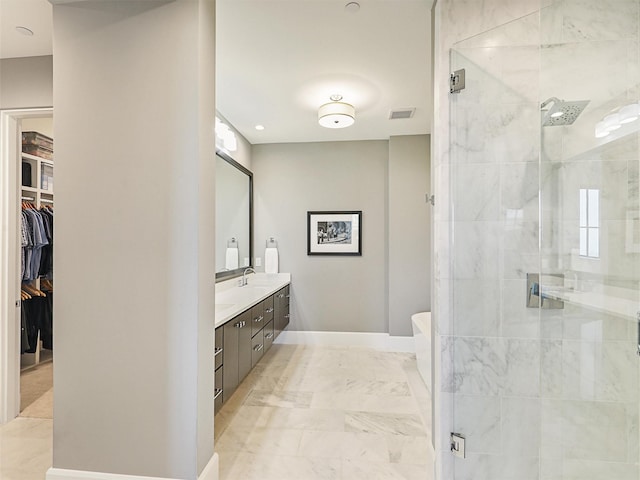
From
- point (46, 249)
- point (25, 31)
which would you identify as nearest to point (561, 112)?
point (25, 31)

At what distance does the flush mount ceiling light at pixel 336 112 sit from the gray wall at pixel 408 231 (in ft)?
3.62

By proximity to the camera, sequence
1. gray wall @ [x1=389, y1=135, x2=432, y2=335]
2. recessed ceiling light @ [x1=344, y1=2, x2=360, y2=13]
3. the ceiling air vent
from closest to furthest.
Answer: recessed ceiling light @ [x1=344, y1=2, x2=360, y2=13], the ceiling air vent, gray wall @ [x1=389, y1=135, x2=432, y2=335]

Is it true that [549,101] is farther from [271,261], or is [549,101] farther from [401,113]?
[271,261]

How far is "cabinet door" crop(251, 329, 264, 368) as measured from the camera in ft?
9.07

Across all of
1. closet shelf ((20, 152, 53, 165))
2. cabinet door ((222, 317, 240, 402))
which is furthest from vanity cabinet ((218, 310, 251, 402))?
closet shelf ((20, 152, 53, 165))

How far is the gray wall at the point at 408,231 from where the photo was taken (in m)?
3.94

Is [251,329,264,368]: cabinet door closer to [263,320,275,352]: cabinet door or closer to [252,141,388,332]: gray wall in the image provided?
[263,320,275,352]: cabinet door

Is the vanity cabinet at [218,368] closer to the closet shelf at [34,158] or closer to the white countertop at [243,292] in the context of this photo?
the white countertop at [243,292]

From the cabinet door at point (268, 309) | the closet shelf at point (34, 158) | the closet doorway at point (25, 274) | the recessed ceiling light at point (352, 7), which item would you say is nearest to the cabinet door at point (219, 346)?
the cabinet door at point (268, 309)

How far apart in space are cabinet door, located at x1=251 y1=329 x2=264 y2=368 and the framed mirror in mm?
791

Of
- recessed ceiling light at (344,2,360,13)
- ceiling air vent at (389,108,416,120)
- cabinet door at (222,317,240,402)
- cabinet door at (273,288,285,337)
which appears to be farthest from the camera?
cabinet door at (273,288,285,337)

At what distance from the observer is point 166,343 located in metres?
1.60

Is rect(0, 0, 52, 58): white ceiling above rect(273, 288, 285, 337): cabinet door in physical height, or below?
above

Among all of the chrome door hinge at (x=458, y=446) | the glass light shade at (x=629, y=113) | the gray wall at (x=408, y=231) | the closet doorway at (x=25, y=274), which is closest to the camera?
the glass light shade at (x=629, y=113)
